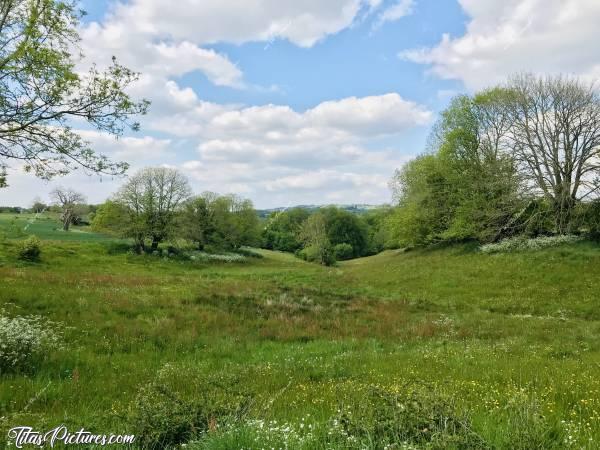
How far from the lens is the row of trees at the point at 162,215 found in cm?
6081

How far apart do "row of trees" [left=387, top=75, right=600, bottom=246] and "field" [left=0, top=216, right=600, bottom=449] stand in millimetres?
6263

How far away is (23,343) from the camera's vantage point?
1003 centimetres

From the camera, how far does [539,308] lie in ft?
68.6

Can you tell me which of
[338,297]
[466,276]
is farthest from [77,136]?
[466,276]

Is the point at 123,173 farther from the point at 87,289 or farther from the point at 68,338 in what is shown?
the point at 87,289

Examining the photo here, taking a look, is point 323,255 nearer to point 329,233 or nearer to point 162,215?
point 329,233

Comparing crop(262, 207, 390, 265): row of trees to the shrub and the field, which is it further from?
the shrub

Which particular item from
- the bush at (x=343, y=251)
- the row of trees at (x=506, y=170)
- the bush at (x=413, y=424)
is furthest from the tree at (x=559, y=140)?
the bush at (x=343, y=251)

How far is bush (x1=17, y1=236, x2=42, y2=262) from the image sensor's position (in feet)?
128

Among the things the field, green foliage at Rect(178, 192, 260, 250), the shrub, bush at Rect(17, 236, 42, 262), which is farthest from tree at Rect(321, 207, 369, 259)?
the shrub

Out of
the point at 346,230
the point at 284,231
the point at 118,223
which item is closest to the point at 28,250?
the point at 118,223

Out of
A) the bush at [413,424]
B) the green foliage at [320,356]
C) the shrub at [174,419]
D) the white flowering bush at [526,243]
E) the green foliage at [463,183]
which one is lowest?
the green foliage at [320,356]

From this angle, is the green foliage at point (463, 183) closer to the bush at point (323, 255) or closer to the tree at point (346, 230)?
the bush at point (323, 255)

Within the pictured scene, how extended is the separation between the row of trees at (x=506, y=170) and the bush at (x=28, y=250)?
135ft
